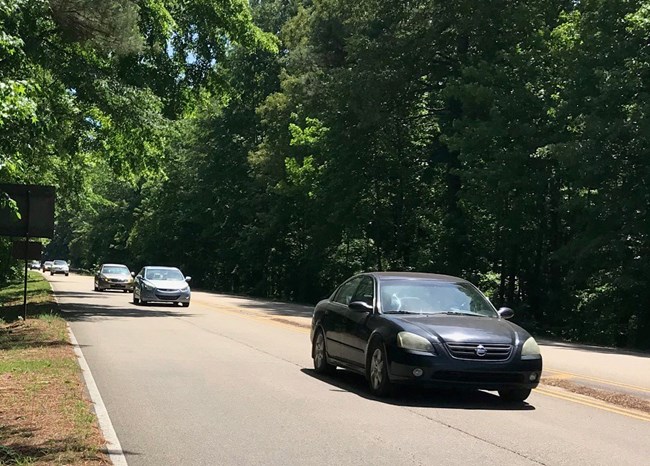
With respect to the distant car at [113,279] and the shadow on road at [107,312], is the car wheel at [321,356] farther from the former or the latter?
the distant car at [113,279]

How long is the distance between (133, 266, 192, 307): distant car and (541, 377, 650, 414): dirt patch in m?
19.5

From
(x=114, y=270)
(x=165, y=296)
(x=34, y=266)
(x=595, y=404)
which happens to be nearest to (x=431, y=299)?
(x=595, y=404)

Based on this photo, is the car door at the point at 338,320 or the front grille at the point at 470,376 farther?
the car door at the point at 338,320

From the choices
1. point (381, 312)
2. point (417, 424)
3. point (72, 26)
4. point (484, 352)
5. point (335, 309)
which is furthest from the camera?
point (72, 26)

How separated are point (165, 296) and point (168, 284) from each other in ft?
1.88

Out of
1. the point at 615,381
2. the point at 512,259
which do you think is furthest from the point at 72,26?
the point at 512,259

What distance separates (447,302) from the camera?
10539mm

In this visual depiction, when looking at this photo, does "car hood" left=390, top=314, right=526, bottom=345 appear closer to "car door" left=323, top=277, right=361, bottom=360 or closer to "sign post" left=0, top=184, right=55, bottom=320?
"car door" left=323, top=277, right=361, bottom=360

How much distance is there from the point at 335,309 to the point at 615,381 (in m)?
4.91

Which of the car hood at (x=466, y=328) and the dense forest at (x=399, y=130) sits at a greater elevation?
the dense forest at (x=399, y=130)

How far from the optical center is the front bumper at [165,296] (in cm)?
2986

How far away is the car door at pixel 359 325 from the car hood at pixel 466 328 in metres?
0.67

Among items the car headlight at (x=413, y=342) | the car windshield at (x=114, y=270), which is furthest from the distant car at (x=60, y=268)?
the car headlight at (x=413, y=342)

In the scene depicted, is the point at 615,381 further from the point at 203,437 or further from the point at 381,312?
the point at 203,437
